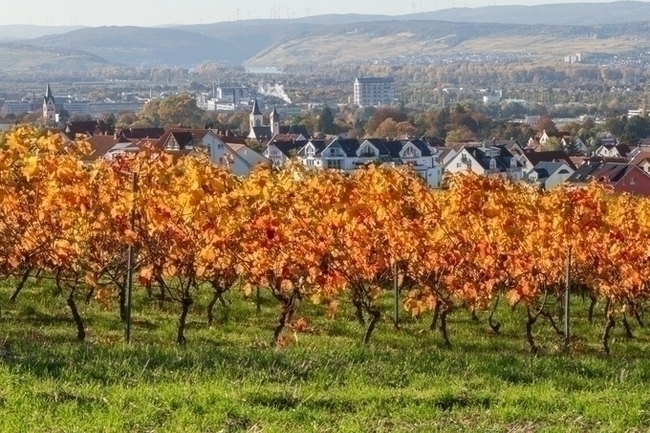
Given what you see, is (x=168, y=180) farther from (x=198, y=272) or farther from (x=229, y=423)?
(x=229, y=423)

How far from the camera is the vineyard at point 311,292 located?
611cm

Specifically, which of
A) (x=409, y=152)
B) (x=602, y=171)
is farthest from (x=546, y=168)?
(x=602, y=171)

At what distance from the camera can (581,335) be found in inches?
473

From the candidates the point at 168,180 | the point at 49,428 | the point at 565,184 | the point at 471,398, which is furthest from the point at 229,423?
the point at 565,184

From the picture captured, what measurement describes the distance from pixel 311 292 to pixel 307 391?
16.8 feet

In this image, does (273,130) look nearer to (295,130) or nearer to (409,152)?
(295,130)

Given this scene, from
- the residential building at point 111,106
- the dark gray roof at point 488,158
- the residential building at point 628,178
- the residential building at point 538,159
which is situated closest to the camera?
the residential building at point 628,178

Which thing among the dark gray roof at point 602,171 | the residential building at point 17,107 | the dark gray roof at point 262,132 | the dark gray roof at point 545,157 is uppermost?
the dark gray roof at point 602,171

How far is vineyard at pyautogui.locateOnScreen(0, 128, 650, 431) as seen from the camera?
611 cm

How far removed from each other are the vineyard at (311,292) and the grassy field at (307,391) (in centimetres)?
2

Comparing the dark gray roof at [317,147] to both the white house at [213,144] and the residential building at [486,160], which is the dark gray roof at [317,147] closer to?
the residential building at [486,160]

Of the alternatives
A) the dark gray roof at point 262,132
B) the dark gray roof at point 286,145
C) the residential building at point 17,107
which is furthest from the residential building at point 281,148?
the residential building at point 17,107

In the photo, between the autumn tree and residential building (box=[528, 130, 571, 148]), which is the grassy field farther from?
the autumn tree

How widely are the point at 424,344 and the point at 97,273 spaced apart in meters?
3.38
